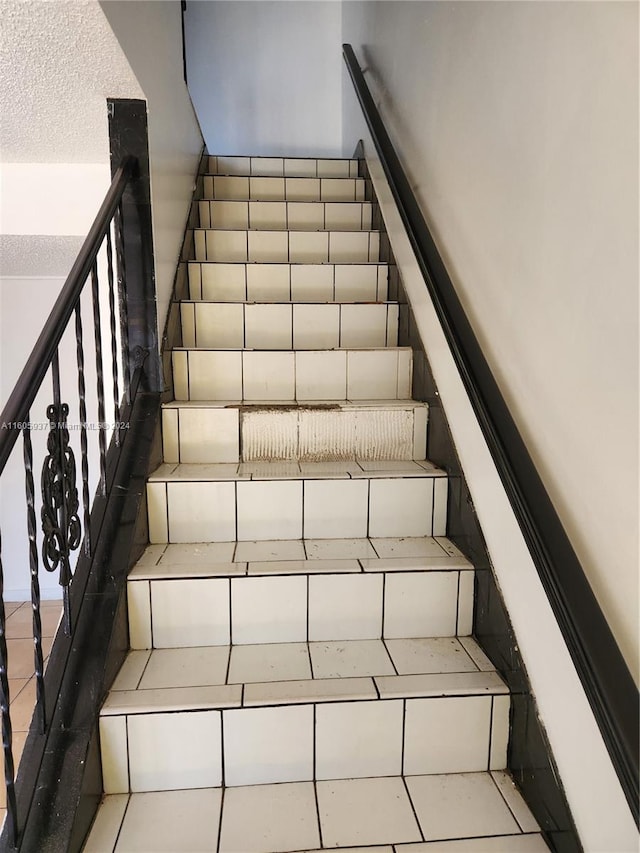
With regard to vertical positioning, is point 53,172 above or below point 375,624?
above

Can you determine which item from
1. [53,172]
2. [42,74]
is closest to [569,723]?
[42,74]

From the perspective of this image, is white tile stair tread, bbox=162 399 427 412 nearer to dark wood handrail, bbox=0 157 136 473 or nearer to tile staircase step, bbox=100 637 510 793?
dark wood handrail, bbox=0 157 136 473

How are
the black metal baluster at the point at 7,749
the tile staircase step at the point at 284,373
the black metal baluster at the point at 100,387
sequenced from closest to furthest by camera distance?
the black metal baluster at the point at 7,749
the black metal baluster at the point at 100,387
the tile staircase step at the point at 284,373

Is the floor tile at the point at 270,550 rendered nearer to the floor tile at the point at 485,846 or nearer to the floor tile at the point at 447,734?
the floor tile at the point at 447,734

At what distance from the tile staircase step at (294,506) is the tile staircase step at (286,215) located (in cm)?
167

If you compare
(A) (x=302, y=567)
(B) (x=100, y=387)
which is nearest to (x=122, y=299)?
(B) (x=100, y=387)

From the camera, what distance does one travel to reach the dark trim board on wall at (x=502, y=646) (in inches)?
40.7

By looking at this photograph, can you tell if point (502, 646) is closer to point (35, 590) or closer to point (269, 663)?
point (269, 663)

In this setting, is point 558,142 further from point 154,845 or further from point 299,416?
point 154,845

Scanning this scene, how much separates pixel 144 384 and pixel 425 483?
103 cm

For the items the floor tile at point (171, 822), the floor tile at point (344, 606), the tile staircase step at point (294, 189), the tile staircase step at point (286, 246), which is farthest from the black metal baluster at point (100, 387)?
the tile staircase step at point (294, 189)

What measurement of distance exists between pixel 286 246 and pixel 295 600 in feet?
5.93

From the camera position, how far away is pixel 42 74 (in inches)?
58.7

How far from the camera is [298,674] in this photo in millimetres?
1281
